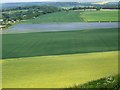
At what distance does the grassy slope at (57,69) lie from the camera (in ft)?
46.6

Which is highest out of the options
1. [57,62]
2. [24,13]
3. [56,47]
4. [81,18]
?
[57,62]

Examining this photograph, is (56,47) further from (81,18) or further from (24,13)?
(24,13)

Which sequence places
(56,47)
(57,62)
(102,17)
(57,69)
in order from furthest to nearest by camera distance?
(102,17), (56,47), (57,62), (57,69)

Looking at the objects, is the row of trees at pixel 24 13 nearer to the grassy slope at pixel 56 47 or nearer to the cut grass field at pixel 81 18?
the cut grass field at pixel 81 18

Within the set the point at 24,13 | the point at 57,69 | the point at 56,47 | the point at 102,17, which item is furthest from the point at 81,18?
the point at 57,69

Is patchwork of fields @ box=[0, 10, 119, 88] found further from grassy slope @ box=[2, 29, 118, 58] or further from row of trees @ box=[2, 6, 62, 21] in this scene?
row of trees @ box=[2, 6, 62, 21]

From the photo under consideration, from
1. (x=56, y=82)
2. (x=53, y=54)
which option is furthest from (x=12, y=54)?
(x=56, y=82)

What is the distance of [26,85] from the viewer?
1378 cm

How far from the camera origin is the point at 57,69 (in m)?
16.6

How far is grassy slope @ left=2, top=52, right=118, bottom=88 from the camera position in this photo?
46.6 ft

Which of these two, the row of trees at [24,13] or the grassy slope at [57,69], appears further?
the row of trees at [24,13]

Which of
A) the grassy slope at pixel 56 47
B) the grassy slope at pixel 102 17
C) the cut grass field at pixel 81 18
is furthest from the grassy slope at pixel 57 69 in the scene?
the grassy slope at pixel 102 17

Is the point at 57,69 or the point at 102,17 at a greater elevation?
the point at 57,69

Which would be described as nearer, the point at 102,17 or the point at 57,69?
the point at 57,69
